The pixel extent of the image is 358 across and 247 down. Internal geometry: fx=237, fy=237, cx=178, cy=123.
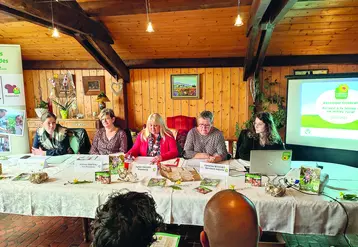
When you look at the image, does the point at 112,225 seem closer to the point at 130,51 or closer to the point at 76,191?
the point at 76,191

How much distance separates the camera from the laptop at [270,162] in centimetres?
169

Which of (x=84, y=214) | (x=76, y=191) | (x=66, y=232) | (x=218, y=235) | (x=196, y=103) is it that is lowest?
(x=66, y=232)

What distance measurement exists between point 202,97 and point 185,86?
1.32 feet

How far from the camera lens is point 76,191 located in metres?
1.57

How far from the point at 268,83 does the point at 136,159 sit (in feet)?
10.5

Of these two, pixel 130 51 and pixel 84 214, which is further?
pixel 130 51

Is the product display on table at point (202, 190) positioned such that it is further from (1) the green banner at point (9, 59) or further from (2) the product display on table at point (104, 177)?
(1) the green banner at point (9, 59)

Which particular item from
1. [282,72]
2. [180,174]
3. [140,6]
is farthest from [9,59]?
[282,72]

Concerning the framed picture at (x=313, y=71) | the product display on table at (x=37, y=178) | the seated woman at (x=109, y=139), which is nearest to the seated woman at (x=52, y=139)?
the seated woman at (x=109, y=139)

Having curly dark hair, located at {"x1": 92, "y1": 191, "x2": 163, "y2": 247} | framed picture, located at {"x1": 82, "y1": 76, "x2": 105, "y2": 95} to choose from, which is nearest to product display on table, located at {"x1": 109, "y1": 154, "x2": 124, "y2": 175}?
curly dark hair, located at {"x1": 92, "y1": 191, "x2": 163, "y2": 247}

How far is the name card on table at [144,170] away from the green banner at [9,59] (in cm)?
271

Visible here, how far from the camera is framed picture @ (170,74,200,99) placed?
15.3 feet

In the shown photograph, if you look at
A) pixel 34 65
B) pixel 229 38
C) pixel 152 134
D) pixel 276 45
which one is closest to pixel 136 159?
pixel 152 134

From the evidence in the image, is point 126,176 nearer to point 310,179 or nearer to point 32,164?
point 32,164
